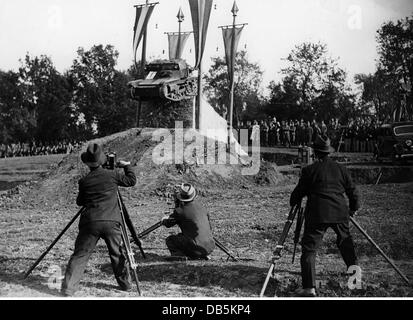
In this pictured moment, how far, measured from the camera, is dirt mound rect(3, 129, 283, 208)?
20.5 meters

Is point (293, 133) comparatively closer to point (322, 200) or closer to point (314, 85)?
point (314, 85)

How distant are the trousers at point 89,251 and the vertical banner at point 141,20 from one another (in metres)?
17.8

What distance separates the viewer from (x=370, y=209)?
15.2 meters

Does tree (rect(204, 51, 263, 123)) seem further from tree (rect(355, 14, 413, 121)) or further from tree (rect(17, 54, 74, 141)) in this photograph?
tree (rect(355, 14, 413, 121))

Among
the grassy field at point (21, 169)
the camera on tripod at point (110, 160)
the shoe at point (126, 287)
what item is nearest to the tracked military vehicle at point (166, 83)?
the grassy field at point (21, 169)

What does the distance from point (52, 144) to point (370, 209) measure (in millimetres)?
41398

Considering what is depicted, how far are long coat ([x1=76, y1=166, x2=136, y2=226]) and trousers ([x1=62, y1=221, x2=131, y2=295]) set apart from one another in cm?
9

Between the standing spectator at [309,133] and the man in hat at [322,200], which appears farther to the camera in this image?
the standing spectator at [309,133]

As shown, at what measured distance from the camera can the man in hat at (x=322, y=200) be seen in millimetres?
7672

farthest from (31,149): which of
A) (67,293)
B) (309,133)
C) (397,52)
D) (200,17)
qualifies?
(67,293)

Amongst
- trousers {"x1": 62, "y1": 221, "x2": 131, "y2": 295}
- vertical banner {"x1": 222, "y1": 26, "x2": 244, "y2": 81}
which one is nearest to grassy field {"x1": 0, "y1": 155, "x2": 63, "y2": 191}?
vertical banner {"x1": 222, "y1": 26, "x2": 244, "y2": 81}

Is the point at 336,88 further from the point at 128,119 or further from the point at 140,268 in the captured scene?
the point at 140,268

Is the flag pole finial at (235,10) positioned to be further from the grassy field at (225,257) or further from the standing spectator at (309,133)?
the grassy field at (225,257)
